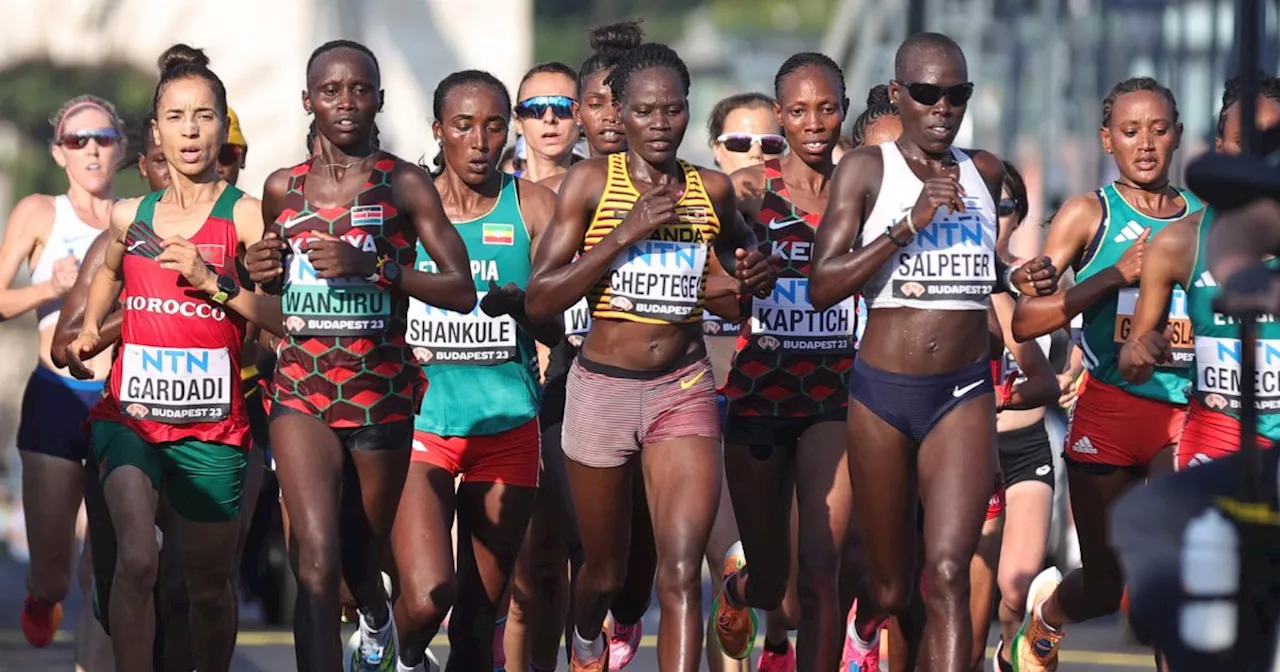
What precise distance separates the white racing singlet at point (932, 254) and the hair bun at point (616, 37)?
8.11 ft

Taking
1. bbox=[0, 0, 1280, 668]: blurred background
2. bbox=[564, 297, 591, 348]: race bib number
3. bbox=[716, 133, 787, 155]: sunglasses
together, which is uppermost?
bbox=[0, 0, 1280, 668]: blurred background

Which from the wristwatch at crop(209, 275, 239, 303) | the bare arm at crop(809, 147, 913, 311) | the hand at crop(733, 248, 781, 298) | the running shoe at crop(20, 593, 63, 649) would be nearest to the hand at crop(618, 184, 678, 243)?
the hand at crop(733, 248, 781, 298)

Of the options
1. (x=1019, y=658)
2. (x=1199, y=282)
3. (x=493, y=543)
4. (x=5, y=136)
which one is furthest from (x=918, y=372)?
(x=5, y=136)

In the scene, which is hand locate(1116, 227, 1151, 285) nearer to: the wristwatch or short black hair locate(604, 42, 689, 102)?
short black hair locate(604, 42, 689, 102)

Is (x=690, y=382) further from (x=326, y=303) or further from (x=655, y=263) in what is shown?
(x=326, y=303)

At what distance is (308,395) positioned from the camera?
28.0ft

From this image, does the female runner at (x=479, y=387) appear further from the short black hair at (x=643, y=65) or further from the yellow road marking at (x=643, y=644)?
the yellow road marking at (x=643, y=644)

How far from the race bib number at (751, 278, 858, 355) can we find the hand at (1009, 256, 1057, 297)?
3.67 ft

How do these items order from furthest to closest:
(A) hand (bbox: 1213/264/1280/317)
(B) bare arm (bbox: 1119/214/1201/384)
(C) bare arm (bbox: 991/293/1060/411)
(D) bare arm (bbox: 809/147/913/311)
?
(C) bare arm (bbox: 991/293/1060/411), (B) bare arm (bbox: 1119/214/1201/384), (D) bare arm (bbox: 809/147/913/311), (A) hand (bbox: 1213/264/1280/317)

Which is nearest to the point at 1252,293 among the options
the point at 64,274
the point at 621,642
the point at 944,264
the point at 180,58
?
the point at 944,264

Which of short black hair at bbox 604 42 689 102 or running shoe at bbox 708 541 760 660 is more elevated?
short black hair at bbox 604 42 689 102

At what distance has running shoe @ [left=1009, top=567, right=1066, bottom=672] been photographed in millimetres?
10469

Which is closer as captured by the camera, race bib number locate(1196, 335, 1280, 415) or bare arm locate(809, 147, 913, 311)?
bare arm locate(809, 147, 913, 311)

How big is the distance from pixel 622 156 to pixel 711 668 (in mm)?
2575
